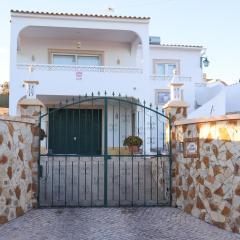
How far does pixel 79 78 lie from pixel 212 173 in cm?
1078

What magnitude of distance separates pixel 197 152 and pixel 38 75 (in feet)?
34.8

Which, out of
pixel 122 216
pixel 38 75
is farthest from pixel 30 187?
pixel 38 75

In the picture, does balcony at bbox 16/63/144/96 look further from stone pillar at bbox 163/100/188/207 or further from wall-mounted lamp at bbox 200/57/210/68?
stone pillar at bbox 163/100/188/207

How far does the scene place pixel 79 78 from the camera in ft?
59.6

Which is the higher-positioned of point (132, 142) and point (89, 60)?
point (89, 60)

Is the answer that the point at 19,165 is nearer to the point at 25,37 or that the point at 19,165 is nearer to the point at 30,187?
the point at 30,187

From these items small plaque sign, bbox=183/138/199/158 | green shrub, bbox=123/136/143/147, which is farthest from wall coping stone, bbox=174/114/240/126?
green shrub, bbox=123/136/143/147

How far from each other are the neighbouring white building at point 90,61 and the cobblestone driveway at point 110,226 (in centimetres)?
816

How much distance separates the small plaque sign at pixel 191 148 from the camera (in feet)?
30.2

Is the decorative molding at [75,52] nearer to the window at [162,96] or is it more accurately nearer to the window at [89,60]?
the window at [89,60]

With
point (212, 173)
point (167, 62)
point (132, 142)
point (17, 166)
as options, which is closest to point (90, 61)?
point (167, 62)

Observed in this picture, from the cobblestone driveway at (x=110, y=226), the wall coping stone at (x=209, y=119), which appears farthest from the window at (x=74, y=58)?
the cobblestone driveway at (x=110, y=226)

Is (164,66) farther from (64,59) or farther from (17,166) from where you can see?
(17,166)

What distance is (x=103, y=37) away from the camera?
20141mm
